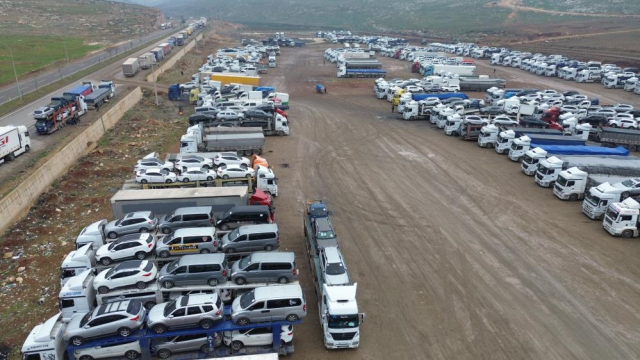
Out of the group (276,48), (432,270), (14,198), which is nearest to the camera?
(432,270)

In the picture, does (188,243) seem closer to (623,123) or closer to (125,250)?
(125,250)

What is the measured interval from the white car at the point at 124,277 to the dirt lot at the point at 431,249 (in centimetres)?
285

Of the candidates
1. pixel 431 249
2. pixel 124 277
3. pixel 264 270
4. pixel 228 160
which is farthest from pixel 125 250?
pixel 431 249

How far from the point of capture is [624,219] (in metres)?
22.7

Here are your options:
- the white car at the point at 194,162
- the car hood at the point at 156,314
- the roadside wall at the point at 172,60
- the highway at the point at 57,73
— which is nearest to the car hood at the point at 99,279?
the car hood at the point at 156,314

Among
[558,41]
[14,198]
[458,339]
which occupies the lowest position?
[458,339]

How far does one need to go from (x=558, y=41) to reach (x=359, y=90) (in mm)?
73257

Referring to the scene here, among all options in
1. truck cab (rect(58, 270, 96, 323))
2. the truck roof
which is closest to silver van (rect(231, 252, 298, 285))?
truck cab (rect(58, 270, 96, 323))

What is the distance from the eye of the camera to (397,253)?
2128cm

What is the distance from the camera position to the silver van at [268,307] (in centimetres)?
1477

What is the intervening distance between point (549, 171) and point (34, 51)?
8225cm

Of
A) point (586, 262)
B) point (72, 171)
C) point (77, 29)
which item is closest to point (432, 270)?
point (586, 262)

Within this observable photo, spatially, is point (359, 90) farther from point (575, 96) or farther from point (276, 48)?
point (276, 48)

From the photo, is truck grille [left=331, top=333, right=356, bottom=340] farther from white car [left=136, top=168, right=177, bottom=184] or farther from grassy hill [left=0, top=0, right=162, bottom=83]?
grassy hill [left=0, top=0, right=162, bottom=83]
